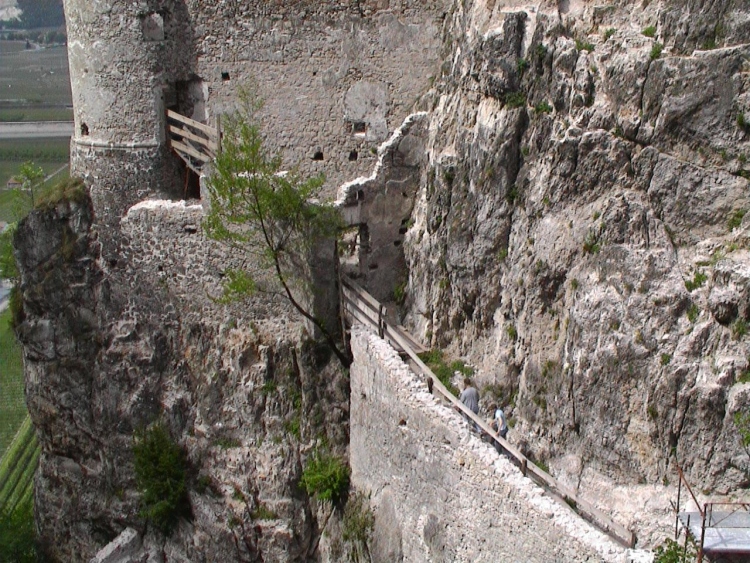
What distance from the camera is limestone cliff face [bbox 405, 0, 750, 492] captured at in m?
11.2

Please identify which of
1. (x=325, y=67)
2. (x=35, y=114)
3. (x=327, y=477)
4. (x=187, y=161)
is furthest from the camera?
(x=35, y=114)

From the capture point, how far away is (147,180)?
61.6ft

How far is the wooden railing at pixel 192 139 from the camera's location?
18.5 meters

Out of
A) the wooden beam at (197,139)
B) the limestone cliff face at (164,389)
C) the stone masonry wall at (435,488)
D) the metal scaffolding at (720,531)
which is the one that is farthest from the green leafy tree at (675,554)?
the wooden beam at (197,139)

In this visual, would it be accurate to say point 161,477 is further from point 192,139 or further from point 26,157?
point 26,157

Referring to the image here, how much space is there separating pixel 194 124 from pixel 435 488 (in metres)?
9.58

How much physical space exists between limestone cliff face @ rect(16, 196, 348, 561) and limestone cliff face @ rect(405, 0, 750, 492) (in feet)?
14.0

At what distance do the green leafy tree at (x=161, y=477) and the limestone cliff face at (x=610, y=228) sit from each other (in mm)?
7068

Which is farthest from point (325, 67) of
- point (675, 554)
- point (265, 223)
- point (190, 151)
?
point (675, 554)

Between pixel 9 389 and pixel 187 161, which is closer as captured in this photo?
pixel 187 161

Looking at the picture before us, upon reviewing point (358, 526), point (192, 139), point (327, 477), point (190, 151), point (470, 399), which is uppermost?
point (192, 139)

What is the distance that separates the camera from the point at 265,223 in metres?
16.2

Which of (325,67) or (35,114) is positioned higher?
(325,67)

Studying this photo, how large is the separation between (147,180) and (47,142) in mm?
41701
